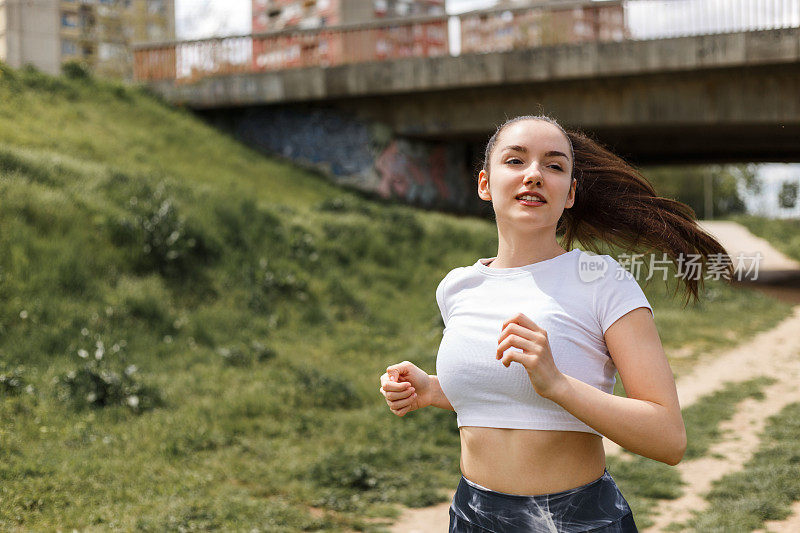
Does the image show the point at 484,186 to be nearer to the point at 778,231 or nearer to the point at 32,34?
the point at 32,34

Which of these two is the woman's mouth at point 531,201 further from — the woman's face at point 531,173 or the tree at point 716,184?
the tree at point 716,184

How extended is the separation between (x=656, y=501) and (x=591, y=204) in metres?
3.83

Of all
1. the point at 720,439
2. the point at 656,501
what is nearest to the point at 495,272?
the point at 656,501

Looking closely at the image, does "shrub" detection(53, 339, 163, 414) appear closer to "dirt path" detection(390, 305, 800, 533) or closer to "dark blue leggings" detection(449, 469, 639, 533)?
"dirt path" detection(390, 305, 800, 533)

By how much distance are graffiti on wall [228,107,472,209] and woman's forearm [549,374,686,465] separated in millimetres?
15149

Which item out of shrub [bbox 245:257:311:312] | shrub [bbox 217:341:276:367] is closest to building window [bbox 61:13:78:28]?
shrub [bbox 245:257:311:312]

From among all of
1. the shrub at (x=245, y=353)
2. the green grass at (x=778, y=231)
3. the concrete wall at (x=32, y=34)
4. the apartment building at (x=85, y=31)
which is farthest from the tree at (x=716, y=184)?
the shrub at (x=245, y=353)

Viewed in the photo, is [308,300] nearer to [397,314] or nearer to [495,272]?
[397,314]

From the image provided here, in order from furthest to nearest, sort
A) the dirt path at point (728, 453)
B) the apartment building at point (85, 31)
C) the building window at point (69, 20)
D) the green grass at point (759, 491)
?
the building window at point (69, 20), the apartment building at point (85, 31), the dirt path at point (728, 453), the green grass at point (759, 491)

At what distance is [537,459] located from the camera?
1949 mm

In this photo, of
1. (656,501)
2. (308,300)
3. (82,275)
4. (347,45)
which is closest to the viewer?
(656,501)

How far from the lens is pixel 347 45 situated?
16.8 metres

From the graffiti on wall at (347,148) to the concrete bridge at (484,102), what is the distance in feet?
0.08

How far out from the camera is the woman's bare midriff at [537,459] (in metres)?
1.95
